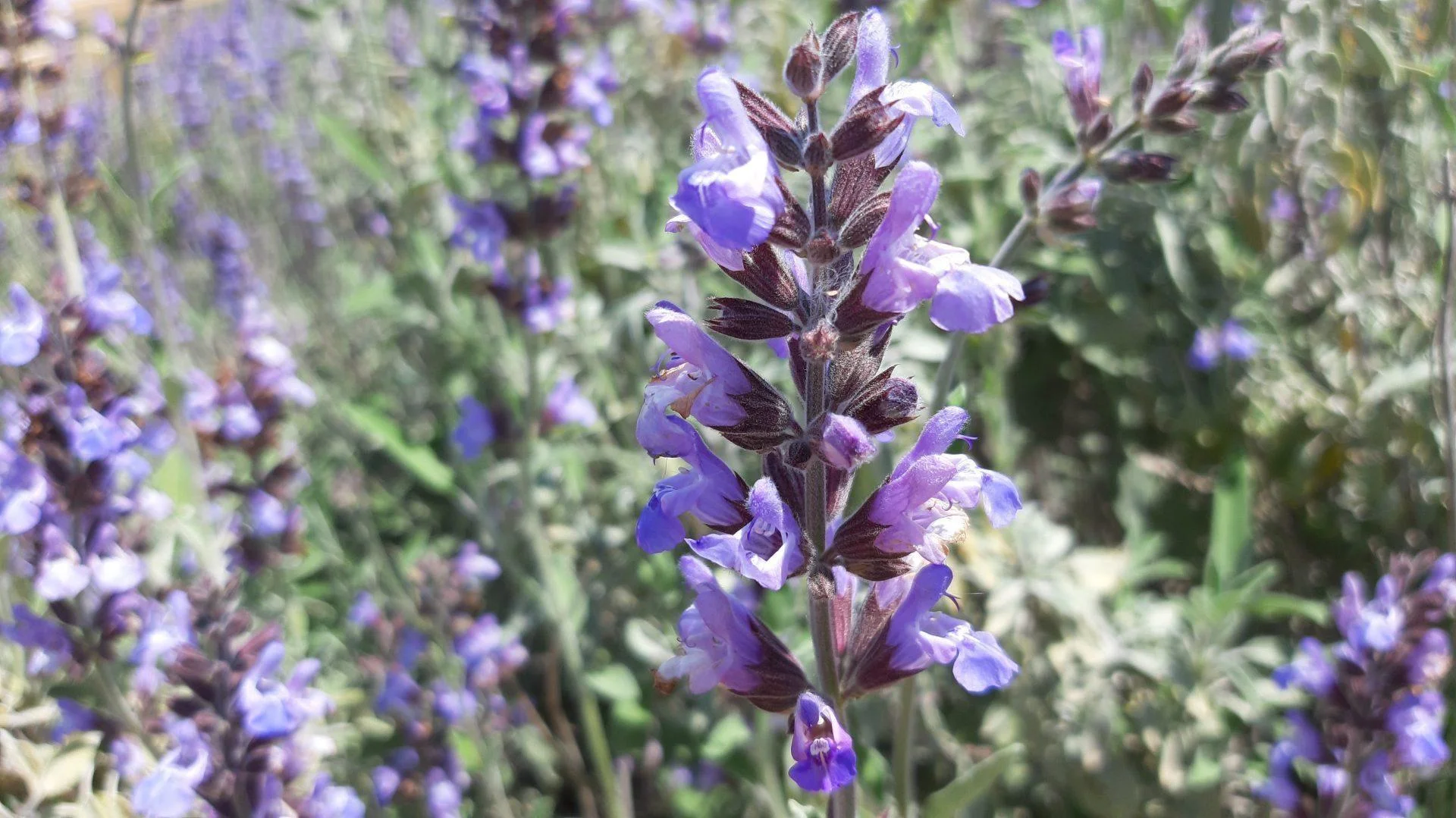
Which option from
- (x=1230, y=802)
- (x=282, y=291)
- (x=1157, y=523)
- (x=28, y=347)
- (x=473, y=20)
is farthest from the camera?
(x=282, y=291)

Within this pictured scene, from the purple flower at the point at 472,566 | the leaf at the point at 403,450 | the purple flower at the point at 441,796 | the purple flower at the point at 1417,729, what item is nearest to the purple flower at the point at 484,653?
the purple flower at the point at 472,566

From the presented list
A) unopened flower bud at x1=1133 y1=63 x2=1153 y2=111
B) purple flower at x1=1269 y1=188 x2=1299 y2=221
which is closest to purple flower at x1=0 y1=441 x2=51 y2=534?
unopened flower bud at x1=1133 y1=63 x2=1153 y2=111

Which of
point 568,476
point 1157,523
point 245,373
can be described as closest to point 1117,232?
point 1157,523

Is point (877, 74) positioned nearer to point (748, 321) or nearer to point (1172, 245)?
point (748, 321)

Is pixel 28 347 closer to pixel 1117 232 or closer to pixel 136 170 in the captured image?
pixel 136 170

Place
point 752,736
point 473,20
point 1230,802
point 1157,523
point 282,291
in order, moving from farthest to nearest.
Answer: point 282,291
point 1157,523
point 473,20
point 1230,802
point 752,736

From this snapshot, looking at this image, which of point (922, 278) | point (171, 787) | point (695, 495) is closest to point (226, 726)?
point (171, 787)
